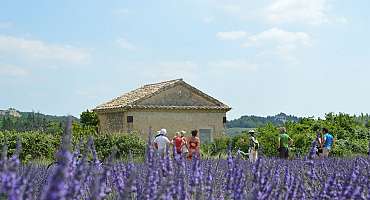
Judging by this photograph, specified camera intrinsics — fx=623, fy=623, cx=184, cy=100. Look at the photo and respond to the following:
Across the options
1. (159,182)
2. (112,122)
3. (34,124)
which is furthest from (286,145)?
(34,124)

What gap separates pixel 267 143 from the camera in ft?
73.2

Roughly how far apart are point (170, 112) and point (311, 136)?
31.6 feet

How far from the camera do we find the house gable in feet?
102

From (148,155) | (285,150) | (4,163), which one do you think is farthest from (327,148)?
(4,163)

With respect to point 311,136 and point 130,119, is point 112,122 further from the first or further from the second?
point 311,136

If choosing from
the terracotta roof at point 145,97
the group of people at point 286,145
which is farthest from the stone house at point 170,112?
the group of people at point 286,145

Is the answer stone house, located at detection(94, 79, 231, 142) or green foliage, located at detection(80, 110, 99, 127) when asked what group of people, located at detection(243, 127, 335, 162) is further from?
green foliage, located at detection(80, 110, 99, 127)

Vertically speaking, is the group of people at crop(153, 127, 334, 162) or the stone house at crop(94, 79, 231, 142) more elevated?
the stone house at crop(94, 79, 231, 142)

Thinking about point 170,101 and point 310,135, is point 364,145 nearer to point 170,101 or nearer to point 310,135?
point 310,135

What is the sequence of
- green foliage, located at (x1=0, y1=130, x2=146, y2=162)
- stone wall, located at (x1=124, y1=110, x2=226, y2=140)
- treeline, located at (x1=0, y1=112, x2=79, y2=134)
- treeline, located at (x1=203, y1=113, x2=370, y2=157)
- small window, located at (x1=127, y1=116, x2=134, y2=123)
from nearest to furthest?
green foliage, located at (x1=0, y1=130, x2=146, y2=162), treeline, located at (x1=203, y1=113, x2=370, y2=157), treeline, located at (x1=0, y1=112, x2=79, y2=134), small window, located at (x1=127, y1=116, x2=134, y2=123), stone wall, located at (x1=124, y1=110, x2=226, y2=140)

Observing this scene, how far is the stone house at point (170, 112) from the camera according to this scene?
29.6 meters

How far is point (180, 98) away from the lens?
31578 mm

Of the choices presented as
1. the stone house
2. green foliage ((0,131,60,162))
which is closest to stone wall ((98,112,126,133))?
the stone house

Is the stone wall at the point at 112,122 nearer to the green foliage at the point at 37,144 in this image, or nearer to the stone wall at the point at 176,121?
the stone wall at the point at 176,121
